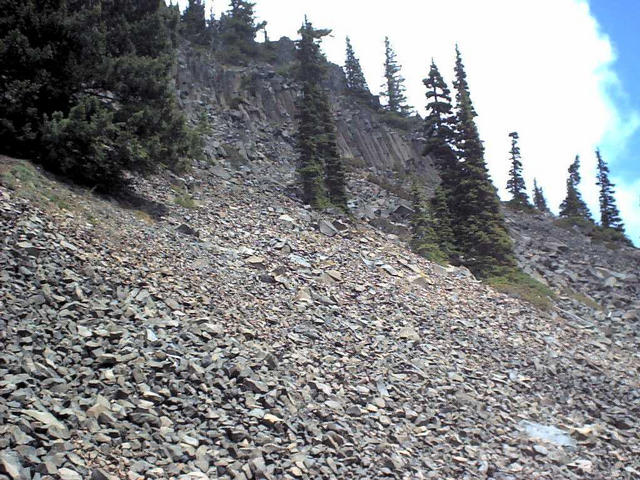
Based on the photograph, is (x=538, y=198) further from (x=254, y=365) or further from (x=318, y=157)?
(x=254, y=365)

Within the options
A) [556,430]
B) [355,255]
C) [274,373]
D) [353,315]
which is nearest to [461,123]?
[355,255]

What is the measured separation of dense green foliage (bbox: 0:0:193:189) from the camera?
1734cm

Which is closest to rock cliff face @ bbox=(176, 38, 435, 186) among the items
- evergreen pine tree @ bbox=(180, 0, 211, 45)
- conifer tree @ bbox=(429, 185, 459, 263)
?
evergreen pine tree @ bbox=(180, 0, 211, 45)

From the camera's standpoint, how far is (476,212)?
36.9m

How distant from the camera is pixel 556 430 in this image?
1433cm

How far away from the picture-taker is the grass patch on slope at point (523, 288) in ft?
86.0

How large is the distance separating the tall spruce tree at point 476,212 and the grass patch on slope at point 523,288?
106 cm

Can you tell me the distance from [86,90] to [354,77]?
5887cm

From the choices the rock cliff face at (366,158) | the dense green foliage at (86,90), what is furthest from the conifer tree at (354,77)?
the dense green foliage at (86,90)

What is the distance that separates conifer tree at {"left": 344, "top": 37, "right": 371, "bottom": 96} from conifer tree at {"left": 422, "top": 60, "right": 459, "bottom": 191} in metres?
26.8

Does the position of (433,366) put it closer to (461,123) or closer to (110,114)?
(110,114)

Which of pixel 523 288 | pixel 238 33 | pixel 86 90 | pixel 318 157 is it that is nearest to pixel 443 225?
pixel 523 288

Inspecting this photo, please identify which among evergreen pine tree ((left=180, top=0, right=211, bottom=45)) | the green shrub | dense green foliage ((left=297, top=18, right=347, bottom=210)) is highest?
evergreen pine tree ((left=180, top=0, right=211, bottom=45))

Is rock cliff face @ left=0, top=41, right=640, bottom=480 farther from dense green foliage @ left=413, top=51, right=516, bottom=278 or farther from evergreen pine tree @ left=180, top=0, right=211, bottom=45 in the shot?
evergreen pine tree @ left=180, top=0, right=211, bottom=45
